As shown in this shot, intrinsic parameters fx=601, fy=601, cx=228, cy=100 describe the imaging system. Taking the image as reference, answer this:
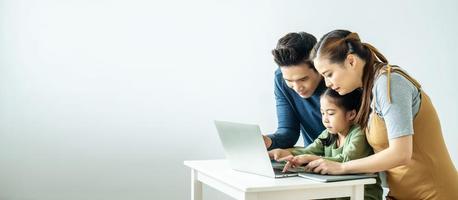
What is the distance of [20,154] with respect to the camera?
3.08 metres

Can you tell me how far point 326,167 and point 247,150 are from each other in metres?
0.24

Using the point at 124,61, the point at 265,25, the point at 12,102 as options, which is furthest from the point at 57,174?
the point at 265,25

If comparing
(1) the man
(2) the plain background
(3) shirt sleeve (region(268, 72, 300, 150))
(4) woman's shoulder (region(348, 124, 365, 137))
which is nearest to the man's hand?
(1) the man

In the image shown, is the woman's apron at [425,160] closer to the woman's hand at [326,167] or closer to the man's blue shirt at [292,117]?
the woman's hand at [326,167]

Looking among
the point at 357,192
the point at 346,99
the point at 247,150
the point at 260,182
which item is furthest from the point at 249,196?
the point at 346,99

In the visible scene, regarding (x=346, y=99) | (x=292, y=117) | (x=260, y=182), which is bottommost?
(x=260, y=182)

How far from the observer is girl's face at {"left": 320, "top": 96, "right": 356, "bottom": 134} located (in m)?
2.02

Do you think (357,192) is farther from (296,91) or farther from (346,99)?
(296,91)

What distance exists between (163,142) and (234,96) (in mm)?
475

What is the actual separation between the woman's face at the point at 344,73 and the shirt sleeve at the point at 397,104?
0.09 m

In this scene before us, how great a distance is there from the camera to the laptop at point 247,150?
5.69 ft

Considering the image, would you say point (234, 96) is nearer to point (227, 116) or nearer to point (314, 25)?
point (227, 116)

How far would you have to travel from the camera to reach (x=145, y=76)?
3.24m

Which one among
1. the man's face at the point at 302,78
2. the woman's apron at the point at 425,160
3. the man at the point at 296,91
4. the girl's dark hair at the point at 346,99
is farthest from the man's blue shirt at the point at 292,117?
the woman's apron at the point at 425,160
